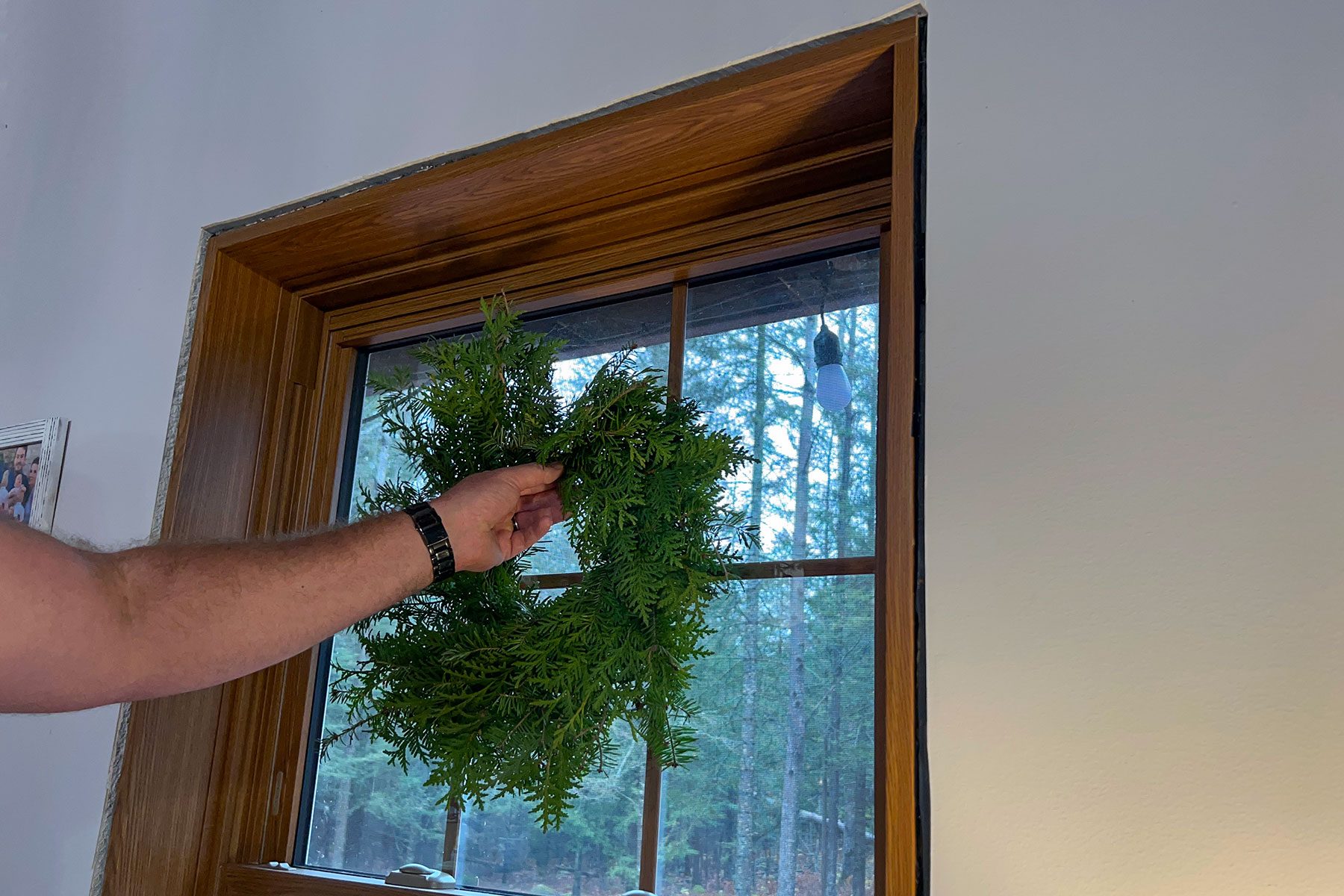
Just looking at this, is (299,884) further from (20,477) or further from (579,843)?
(20,477)

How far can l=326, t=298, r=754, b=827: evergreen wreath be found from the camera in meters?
0.98

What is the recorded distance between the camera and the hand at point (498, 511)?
1.00 metres

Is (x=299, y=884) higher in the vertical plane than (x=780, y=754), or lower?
lower

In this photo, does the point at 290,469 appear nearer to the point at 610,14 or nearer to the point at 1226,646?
the point at 610,14

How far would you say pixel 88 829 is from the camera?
1341 millimetres

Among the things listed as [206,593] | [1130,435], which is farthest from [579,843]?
[1130,435]

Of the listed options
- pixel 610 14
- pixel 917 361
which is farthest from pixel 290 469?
pixel 917 361

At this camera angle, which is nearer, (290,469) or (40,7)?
(290,469)

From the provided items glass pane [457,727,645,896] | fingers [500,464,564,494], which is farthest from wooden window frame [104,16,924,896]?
fingers [500,464,564,494]

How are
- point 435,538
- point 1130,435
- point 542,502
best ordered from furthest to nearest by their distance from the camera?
point 542,502
point 435,538
point 1130,435

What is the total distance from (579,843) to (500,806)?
0.42ft

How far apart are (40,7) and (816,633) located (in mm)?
1849

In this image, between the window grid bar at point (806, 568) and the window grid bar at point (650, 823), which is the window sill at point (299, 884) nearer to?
the window grid bar at point (650, 823)

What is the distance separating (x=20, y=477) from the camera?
1605 millimetres
